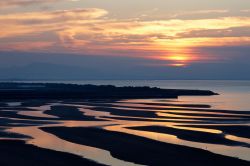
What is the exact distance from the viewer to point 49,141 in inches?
1126

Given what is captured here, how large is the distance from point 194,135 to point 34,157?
1189cm

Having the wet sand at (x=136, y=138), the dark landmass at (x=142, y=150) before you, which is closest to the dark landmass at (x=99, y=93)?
the wet sand at (x=136, y=138)

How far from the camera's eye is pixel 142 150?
82.5 feet

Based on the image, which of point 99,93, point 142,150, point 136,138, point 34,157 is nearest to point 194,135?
point 136,138

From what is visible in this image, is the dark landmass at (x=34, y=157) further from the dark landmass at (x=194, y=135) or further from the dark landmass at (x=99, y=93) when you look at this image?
the dark landmass at (x=99, y=93)

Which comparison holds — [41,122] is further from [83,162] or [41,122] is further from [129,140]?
[83,162]

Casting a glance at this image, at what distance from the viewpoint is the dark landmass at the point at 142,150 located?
2188 centimetres

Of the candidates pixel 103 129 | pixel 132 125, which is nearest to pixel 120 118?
pixel 132 125

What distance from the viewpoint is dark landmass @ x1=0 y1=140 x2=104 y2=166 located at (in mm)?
21328

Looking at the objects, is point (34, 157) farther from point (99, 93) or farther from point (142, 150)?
point (99, 93)

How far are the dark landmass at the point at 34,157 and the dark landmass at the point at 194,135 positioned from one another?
9.03 m

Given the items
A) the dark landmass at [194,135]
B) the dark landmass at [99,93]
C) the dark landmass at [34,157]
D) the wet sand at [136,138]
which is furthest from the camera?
the dark landmass at [99,93]

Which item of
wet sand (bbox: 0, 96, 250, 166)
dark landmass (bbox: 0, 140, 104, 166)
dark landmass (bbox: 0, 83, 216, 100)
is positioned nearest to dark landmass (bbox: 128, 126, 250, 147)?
wet sand (bbox: 0, 96, 250, 166)

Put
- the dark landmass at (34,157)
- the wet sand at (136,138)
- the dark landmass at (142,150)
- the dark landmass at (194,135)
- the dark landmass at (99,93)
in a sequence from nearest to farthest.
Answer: the dark landmass at (34,157) → the dark landmass at (142,150) → the wet sand at (136,138) → the dark landmass at (194,135) → the dark landmass at (99,93)
